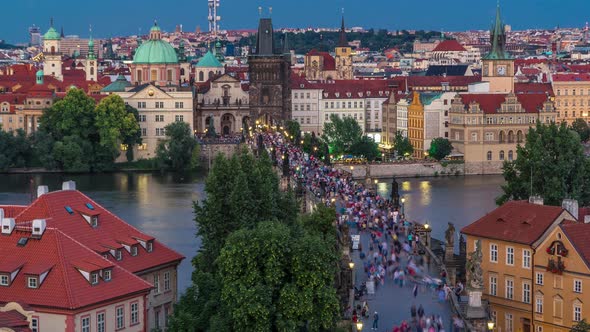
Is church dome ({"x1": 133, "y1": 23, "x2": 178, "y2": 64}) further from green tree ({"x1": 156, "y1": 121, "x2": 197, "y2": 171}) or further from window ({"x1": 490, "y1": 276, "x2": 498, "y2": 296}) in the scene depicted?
window ({"x1": 490, "y1": 276, "x2": 498, "y2": 296})

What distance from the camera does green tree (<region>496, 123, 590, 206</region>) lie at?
3909cm

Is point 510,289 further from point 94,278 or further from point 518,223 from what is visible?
point 94,278

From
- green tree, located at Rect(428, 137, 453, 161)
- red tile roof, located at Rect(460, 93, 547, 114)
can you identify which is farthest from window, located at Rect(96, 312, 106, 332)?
red tile roof, located at Rect(460, 93, 547, 114)

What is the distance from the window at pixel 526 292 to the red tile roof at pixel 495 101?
43.7m

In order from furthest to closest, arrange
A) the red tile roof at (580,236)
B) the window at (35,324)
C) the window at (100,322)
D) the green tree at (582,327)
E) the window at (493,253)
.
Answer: the window at (493,253) → the red tile roof at (580,236) → the green tree at (582,327) → the window at (100,322) → the window at (35,324)

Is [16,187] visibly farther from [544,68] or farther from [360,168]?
[544,68]

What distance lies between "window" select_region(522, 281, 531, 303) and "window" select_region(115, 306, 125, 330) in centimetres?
825

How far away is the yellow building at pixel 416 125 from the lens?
75.7 m

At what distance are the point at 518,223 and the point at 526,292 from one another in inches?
61.7

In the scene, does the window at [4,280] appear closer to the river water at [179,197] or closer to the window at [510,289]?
the river water at [179,197]

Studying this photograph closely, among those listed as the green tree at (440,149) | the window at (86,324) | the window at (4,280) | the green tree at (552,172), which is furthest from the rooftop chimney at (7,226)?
the green tree at (440,149)

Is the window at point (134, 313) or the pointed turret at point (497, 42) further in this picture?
the pointed turret at point (497, 42)

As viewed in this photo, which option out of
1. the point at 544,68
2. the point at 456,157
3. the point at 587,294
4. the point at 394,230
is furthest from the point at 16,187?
the point at 544,68

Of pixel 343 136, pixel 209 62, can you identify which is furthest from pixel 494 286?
pixel 209 62
